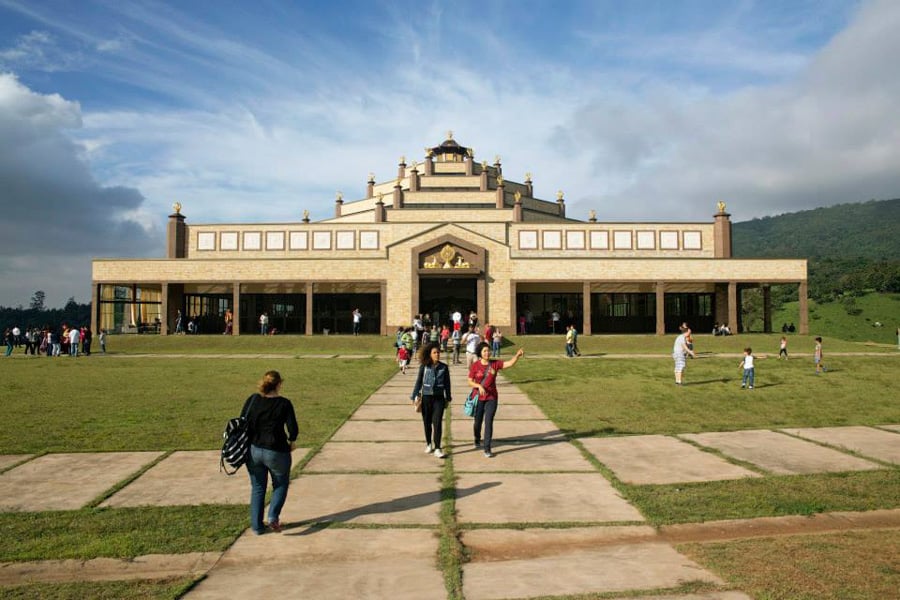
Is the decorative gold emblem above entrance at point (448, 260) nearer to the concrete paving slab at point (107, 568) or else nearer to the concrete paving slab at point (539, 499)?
the concrete paving slab at point (539, 499)

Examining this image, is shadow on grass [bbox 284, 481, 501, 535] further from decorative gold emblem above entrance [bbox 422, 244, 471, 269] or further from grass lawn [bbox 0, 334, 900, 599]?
decorative gold emblem above entrance [bbox 422, 244, 471, 269]

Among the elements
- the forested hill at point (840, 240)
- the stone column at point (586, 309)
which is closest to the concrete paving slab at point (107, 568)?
the stone column at point (586, 309)

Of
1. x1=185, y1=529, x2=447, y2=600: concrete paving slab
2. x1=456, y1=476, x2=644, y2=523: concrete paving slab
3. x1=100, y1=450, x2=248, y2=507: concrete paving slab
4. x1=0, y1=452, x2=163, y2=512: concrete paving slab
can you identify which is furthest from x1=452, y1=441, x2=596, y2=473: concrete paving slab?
x1=0, y1=452, x2=163, y2=512: concrete paving slab

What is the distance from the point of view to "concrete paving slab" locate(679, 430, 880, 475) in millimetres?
8367

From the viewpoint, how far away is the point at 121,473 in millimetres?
8070

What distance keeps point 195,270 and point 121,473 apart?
35386 mm

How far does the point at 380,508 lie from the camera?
672cm

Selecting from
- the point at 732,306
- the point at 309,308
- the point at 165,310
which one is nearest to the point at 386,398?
the point at 309,308

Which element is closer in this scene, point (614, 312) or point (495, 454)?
point (495, 454)

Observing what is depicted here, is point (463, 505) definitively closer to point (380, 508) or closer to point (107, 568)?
point (380, 508)

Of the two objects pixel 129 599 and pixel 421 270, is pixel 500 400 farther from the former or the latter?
pixel 421 270

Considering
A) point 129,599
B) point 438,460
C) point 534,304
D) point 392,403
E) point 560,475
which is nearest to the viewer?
point 129,599

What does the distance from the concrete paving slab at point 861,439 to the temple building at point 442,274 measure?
91.6ft

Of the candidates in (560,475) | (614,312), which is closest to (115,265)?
(614,312)
